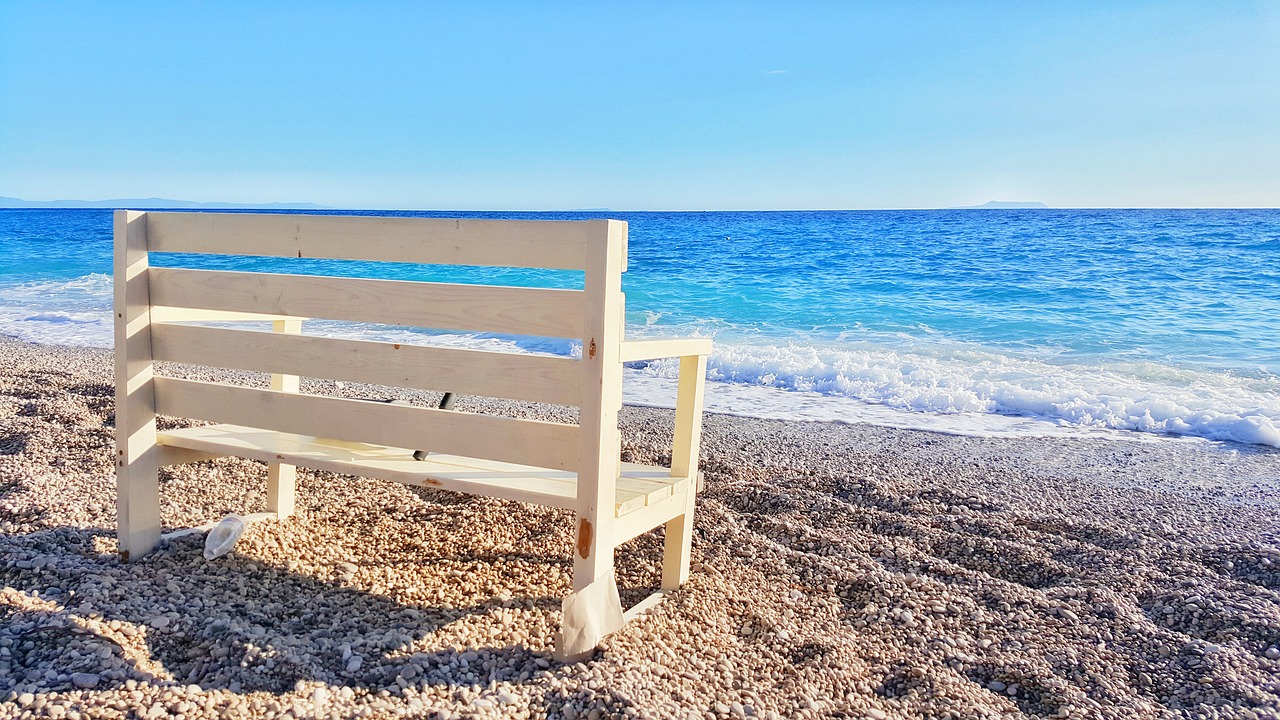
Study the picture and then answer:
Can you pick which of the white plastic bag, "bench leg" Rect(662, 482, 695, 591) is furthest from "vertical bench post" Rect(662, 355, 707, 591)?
the white plastic bag

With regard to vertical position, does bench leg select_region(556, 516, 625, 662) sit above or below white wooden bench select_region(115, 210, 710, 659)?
below

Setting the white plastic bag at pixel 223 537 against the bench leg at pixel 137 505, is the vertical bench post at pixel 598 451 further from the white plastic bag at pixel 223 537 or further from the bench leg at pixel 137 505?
the bench leg at pixel 137 505

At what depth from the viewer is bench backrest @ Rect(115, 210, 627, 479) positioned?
2305 mm

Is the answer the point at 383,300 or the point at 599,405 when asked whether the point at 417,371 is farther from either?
the point at 599,405

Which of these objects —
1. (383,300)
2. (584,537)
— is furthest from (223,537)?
(584,537)

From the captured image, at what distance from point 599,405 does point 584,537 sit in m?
0.38

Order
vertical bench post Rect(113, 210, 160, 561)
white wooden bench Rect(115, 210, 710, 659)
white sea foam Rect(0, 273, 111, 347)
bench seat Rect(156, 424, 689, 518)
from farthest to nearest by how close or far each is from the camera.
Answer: white sea foam Rect(0, 273, 111, 347), vertical bench post Rect(113, 210, 160, 561), bench seat Rect(156, 424, 689, 518), white wooden bench Rect(115, 210, 710, 659)

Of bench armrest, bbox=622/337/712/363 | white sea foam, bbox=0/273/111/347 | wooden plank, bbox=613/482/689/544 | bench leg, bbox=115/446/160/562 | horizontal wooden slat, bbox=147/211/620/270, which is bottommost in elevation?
white sea foam, bbox=0/273/111/347

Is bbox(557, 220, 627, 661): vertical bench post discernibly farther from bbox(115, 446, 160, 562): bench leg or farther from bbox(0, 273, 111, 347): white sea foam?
bbox(0, 273, 111, 347): white sea foam

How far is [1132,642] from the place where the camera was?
2.74m

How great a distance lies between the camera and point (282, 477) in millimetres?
3551

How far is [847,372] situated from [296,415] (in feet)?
19.6

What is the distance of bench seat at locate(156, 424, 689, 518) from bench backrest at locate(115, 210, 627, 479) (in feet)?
0.33

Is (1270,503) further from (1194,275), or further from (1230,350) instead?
(1194,275)
